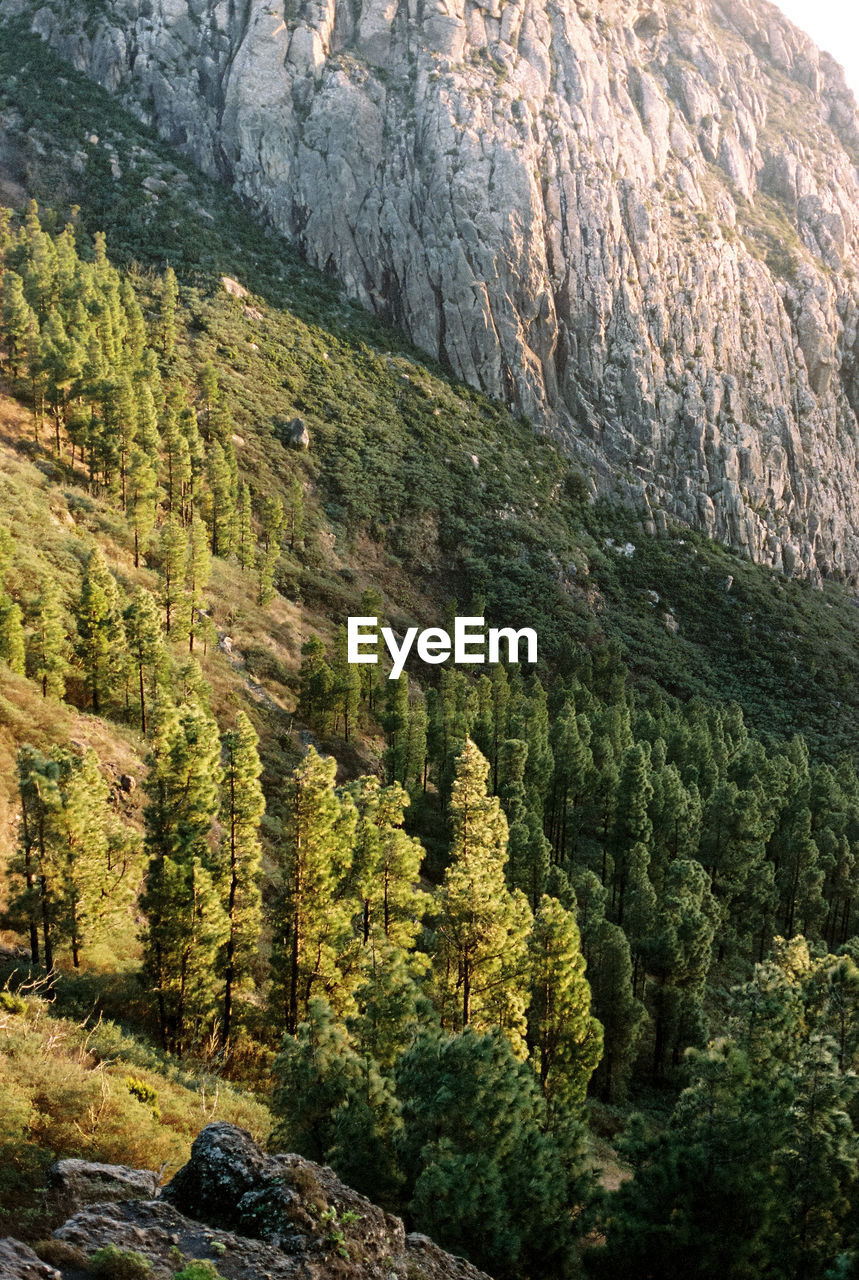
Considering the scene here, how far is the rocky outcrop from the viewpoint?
1186 centimetres

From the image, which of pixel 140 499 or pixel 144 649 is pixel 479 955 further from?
pixel 140 499

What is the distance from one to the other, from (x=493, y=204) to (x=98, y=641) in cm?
15107

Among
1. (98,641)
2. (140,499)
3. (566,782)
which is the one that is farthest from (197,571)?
(566,782)

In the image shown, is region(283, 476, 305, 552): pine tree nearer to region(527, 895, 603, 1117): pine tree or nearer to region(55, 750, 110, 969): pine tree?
region(55, 750, 110, 969): pine tree

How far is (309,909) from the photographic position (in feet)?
99.1

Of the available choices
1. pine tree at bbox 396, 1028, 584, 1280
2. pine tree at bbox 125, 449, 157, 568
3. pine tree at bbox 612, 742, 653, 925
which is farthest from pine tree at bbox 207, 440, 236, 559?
pine tree at bbox 396, 1028, 584, 1280

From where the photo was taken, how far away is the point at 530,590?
127188mm

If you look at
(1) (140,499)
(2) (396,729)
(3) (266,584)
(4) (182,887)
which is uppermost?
(1) (140,499)

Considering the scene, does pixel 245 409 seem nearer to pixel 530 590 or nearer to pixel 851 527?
pixel 530 590

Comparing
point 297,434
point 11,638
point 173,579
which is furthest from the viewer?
point 297,434

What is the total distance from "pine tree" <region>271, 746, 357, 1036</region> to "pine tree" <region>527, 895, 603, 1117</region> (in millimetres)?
8252

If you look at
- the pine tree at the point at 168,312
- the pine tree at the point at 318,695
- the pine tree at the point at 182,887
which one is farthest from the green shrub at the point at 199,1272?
the pine tree at the point at 168,312

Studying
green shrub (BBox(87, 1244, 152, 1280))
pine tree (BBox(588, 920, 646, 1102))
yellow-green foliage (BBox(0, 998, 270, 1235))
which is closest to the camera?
green shrub (BBox(87, 1244, 152, 1280))

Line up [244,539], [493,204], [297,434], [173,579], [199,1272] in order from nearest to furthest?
[199,1272], [173,579], [244,539], [297,434], [493,204]
